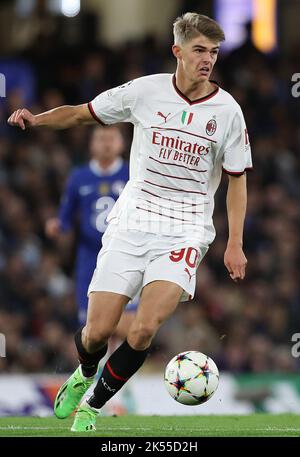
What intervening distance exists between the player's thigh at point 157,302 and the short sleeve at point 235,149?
88cm

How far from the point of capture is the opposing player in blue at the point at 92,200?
11.1m

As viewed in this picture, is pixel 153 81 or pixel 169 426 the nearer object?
pixel 153 81

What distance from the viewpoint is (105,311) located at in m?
7.68

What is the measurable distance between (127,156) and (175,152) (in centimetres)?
986

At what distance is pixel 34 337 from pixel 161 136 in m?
7.18

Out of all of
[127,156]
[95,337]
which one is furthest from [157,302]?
[127,156]

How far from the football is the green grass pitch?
0.23 meters

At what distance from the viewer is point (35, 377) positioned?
12.4 meters

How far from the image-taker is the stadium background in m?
14.3

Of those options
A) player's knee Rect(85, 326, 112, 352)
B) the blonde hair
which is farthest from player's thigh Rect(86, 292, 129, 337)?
the blonde hair

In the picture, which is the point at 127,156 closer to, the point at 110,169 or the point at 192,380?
the point at 110,169

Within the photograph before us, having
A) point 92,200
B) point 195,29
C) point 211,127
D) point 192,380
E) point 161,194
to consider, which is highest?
point 195,29
